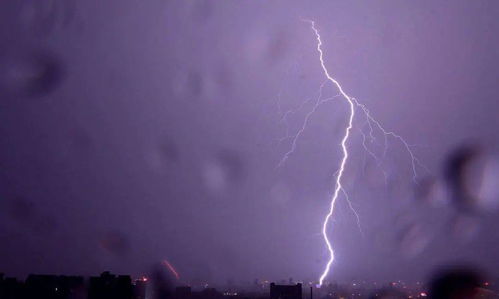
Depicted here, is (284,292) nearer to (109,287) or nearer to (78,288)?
(109,287)

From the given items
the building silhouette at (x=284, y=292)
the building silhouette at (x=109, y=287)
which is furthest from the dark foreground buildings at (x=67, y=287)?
the building silhouette at (x=284, y=292)

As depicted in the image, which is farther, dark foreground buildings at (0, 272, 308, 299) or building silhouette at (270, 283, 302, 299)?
building silhouette at (270, 283, 302, 299)

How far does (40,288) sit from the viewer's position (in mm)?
26297

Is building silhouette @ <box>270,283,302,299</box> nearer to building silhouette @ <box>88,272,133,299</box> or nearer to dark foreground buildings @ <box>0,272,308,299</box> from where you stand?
dark foreground buildings @ <box>0,272,308,299</box>

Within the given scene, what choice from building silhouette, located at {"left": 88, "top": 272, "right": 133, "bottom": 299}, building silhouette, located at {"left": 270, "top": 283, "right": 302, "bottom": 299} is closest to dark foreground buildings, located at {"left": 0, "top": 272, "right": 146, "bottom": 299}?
building silhouette, located at {"left": 88, "top": 272, "right": 133, "bottom": 299}

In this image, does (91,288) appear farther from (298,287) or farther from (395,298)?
(395,298)

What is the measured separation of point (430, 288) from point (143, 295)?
2029cm

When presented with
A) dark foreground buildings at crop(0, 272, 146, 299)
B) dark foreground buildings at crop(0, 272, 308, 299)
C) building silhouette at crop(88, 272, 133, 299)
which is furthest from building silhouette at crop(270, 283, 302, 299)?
building silhouette at crop(88, 272, 133, 299)

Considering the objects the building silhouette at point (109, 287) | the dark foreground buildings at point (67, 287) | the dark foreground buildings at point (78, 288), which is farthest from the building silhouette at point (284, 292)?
the building silhouette at point (109, 287)

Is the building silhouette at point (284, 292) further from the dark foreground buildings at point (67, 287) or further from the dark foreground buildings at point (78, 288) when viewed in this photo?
the dark foreground buildings at point (67, 287)

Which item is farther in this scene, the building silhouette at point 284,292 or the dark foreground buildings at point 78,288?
the building silhouette at point 284,292

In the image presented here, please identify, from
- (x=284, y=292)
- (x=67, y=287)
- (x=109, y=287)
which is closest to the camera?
(x=109, y=287)

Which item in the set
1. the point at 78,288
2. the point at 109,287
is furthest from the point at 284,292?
the point at 78,288

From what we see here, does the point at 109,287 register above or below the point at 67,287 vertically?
below
